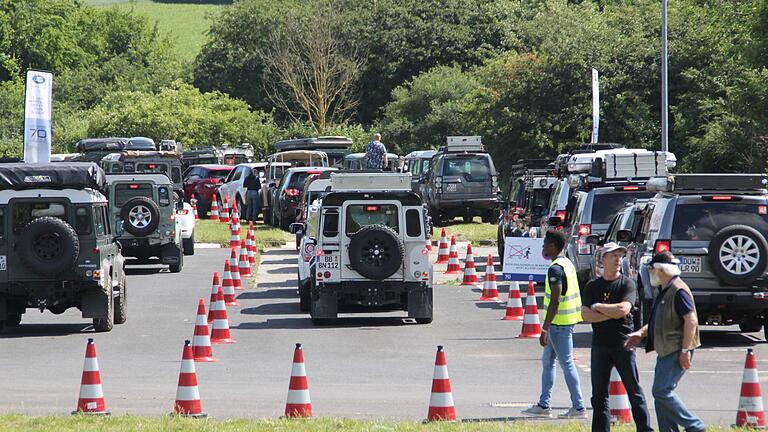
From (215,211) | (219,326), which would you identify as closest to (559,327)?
(219,326)

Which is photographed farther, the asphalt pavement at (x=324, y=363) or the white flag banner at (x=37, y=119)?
the white flag banner at (x=37, y=119)

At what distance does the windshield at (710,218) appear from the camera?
16828 mm

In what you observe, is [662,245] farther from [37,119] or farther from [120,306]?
[37,119]

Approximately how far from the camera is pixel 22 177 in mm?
19359

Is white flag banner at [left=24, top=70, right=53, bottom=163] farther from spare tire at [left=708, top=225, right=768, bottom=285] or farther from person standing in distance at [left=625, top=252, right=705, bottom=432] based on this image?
person standing in distance at [left=625, top=252, right=705, bottom=432]

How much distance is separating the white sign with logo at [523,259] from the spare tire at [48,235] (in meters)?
6.79

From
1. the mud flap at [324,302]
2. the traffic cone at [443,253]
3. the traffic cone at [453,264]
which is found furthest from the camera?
the traffic cone at [443,253]

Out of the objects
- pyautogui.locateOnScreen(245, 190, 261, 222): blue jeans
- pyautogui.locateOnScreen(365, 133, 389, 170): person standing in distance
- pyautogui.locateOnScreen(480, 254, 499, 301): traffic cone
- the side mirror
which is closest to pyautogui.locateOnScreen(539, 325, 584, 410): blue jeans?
the side mirror

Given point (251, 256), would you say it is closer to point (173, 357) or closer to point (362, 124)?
point (173, 357)

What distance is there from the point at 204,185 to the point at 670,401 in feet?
125

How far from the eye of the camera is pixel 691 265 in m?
16.7

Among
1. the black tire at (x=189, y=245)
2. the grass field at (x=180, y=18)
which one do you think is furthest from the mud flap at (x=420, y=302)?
the grass field at (x=180, y=18)

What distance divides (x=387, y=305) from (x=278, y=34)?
57706mm

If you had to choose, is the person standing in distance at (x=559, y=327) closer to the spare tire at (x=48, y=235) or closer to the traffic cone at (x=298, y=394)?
the traffic cone at (x=298, y=394)
